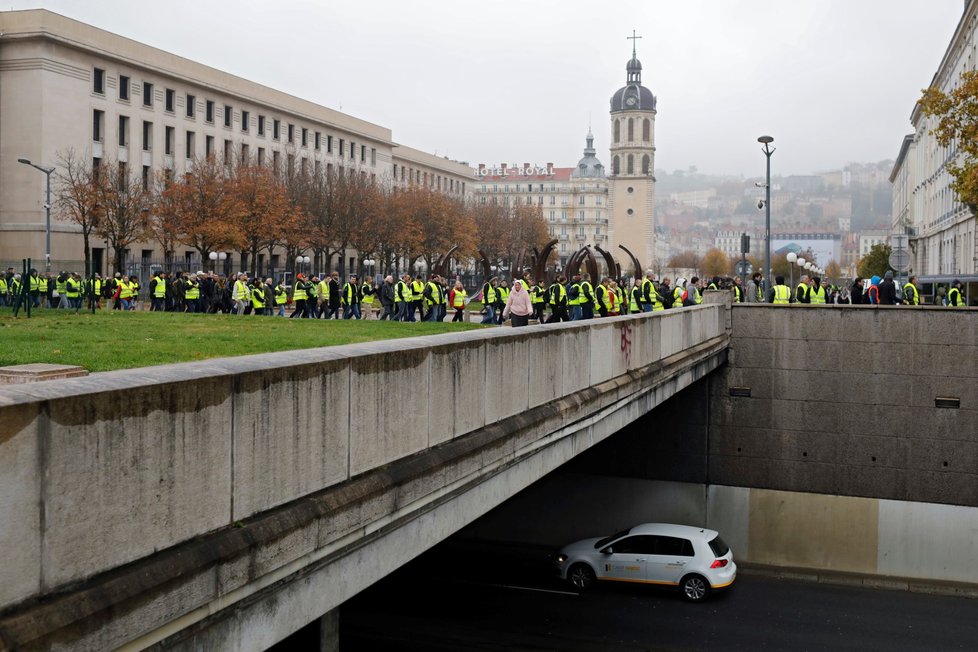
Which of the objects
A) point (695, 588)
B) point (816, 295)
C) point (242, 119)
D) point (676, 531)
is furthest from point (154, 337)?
point (242, 119)

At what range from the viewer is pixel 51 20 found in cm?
5806

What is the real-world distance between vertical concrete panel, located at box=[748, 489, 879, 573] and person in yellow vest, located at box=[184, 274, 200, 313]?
18246mm

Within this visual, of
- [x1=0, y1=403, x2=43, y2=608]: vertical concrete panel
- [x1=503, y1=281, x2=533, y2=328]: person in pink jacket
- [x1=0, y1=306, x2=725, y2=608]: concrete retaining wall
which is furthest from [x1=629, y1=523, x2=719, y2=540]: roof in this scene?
[x1=0, y1=403, x2=43, y2=608]: vertical concrete panel

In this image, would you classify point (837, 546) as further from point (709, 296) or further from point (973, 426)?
point (709, 296)

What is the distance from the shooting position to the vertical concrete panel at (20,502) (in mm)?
4035

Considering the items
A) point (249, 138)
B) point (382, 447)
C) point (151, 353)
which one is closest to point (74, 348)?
point (151, 353)

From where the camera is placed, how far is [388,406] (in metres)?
7.41

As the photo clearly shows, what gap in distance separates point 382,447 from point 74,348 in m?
9.04

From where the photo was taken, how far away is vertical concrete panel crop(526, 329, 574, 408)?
1062 cm

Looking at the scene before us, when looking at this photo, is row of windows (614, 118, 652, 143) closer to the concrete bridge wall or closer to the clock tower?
the clock tower

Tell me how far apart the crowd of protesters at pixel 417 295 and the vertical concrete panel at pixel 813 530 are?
224 inches

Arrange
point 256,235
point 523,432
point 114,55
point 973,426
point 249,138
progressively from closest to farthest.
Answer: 1. point 523,432
2. point 973,426
3. point 256,235
4. point 114,55
5. point 249,138

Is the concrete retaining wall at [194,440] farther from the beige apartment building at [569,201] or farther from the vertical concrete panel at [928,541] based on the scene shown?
the beige apartment building at [569,201]

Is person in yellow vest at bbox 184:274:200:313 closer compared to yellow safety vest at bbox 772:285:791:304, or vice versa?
yellow safety vest at bbox 772:285:791:304
